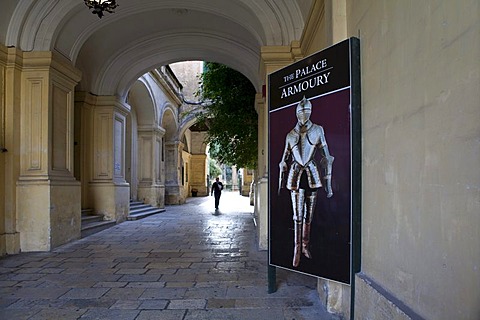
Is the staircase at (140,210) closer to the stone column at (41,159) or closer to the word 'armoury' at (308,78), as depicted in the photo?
the stone column at (41,159)

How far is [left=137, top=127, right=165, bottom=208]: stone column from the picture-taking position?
52.5 feet

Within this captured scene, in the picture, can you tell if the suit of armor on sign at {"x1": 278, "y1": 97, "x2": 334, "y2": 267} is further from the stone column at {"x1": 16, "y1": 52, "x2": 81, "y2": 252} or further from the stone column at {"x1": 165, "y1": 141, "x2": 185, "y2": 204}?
the stone column at {"x1": 165, "y1": 141, "x2": 185, "y2": 204}

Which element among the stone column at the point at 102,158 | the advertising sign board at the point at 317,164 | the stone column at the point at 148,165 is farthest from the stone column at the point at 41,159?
the stone column at the point at 148,165

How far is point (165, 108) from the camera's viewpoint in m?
18.1

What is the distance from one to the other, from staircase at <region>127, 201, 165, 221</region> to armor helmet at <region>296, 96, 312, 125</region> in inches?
370

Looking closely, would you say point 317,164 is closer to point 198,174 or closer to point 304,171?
point 304,171

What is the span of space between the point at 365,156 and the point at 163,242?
573cm

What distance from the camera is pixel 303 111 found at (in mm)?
3740

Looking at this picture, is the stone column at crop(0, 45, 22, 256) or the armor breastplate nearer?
the armor breastplate

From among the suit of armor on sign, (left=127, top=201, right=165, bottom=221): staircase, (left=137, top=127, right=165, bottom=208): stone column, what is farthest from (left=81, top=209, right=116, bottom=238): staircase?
the suit of armor on sign

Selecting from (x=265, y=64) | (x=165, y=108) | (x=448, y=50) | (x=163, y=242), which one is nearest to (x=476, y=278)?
(x=448, y=50)

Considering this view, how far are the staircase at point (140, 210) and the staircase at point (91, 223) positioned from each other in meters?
1.62

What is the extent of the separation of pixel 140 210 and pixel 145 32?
20.8ft

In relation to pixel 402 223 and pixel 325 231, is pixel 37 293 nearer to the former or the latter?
pixel 325 231
